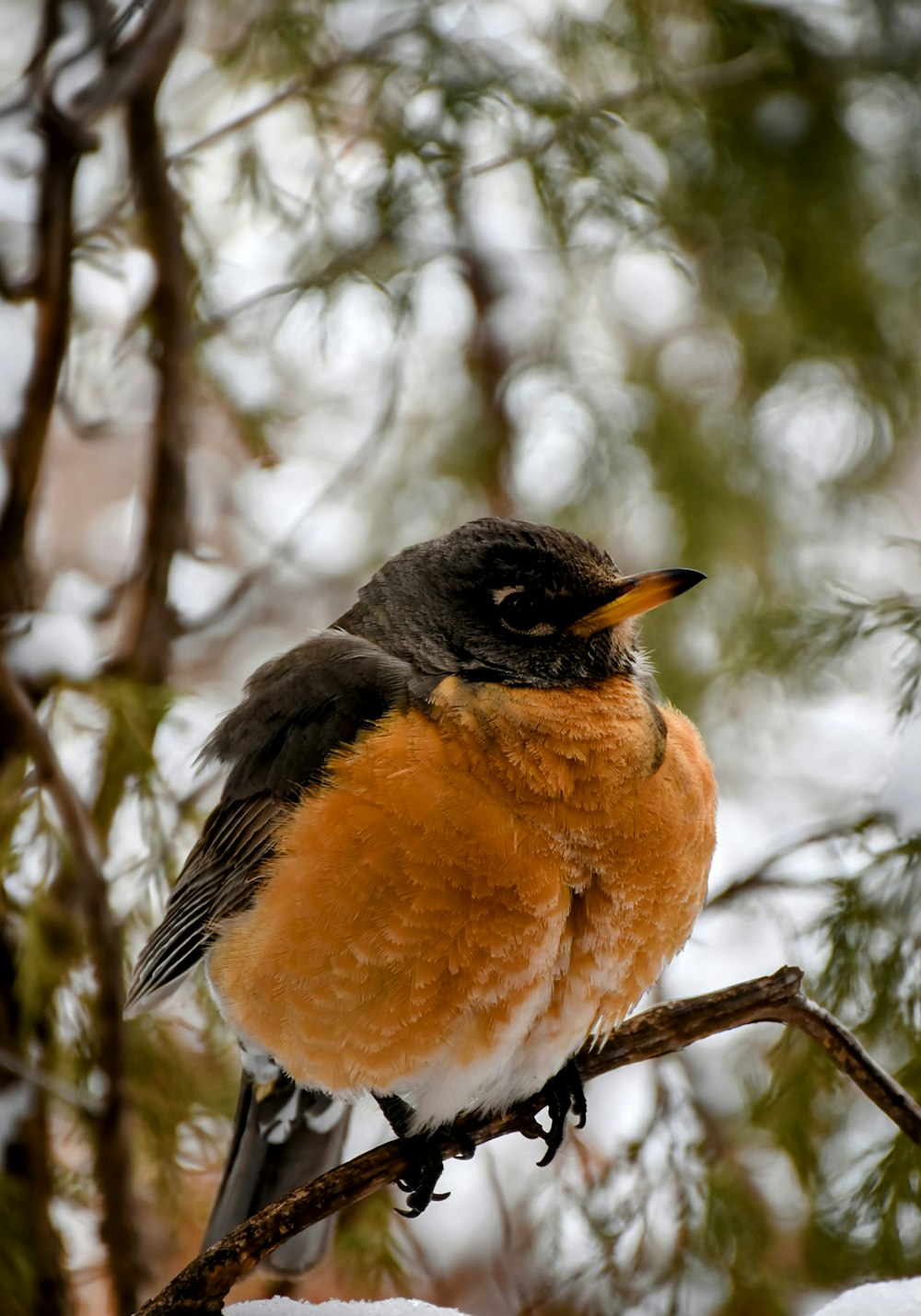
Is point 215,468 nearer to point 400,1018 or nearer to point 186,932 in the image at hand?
point 186,932

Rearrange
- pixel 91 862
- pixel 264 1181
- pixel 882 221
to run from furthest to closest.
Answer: pixel 882 221
pixel 264 1181
pixel 91 862

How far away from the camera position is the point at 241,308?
10.7 ft

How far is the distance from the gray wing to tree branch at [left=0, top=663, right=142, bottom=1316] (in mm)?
71

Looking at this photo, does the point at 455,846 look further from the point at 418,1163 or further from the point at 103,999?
the point at 103,999

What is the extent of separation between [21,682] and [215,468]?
6.66 ft

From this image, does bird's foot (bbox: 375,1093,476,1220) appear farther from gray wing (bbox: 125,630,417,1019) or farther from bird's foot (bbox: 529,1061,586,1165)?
gray wing (bbox: 125,630,417,1019)

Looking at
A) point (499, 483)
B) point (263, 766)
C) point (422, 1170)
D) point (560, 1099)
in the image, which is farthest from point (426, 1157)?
point (499, 483)

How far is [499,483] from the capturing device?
13.0 ft

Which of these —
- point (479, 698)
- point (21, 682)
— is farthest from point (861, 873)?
point (21, 682)

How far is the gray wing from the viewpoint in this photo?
252cm

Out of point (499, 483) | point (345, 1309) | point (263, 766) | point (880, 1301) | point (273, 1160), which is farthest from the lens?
point (499, 483)

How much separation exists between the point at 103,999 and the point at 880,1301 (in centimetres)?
155

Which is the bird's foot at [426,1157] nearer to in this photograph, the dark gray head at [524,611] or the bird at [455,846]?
the bird at [455,846]

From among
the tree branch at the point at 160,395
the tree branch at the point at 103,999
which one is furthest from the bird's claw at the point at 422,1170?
the tree branch at the point at 160,395
